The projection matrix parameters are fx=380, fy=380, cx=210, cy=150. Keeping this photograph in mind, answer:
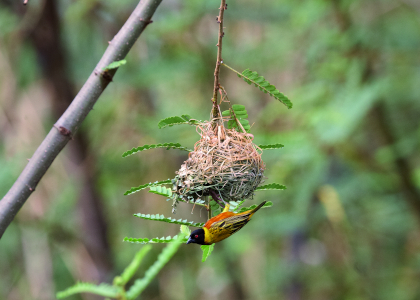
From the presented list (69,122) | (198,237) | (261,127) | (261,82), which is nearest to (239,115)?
(261,82)

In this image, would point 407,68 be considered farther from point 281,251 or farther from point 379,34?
point 281,251

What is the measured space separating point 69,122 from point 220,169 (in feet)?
2.99

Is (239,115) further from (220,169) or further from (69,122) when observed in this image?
(69,122)

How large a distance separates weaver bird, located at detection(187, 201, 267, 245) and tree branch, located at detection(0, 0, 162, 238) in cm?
91

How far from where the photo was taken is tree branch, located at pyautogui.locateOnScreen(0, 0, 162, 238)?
1.96 meters

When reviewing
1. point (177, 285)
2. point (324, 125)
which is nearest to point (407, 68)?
point (324, 125)

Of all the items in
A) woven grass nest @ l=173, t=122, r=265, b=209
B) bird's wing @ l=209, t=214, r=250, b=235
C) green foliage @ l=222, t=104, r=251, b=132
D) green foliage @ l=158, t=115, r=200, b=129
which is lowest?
bird's wing @ l=209, t=214, r=250, b=235

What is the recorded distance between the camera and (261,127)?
6.06 meters

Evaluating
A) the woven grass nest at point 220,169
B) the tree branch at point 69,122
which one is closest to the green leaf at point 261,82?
the woven grass nest at point 220,169

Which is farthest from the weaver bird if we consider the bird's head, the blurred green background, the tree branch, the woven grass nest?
the blurred green background

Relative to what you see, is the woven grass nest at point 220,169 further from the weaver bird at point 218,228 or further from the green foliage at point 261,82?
the green foliage at point 261,82

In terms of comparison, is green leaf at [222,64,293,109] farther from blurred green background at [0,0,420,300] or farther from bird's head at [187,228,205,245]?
blurred green background at [0,0,420,300]

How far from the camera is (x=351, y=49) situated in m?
5.05

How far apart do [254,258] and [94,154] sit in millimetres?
7005
